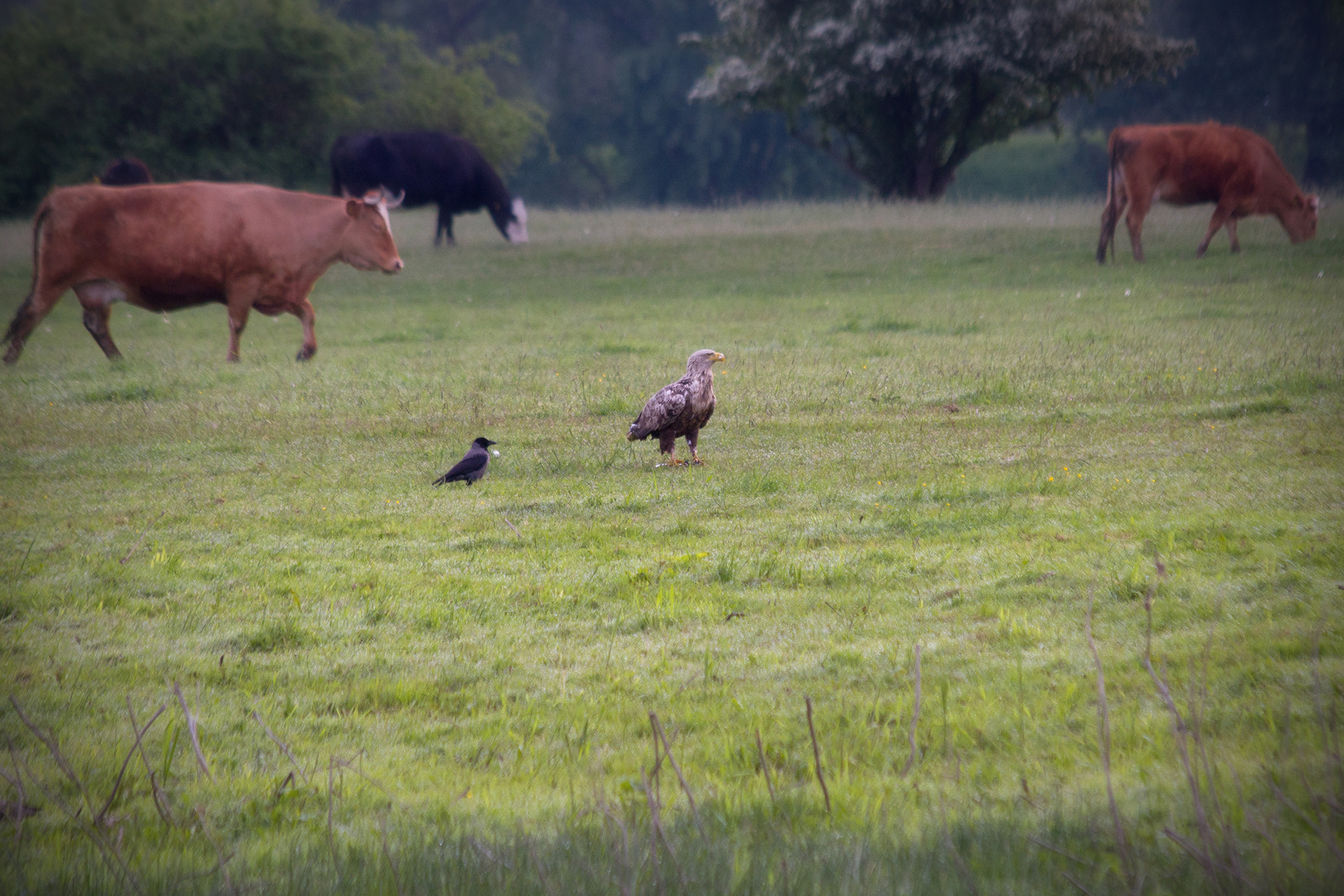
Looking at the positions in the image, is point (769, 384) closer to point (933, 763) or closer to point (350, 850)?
point (933, 763)

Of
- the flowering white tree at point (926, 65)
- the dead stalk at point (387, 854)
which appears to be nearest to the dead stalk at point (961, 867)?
the dead stalk at point (387, 854)

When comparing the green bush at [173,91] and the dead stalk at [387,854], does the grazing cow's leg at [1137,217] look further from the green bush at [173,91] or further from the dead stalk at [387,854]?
the green bush at [173,91]

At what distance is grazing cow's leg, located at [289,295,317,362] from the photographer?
14.7m

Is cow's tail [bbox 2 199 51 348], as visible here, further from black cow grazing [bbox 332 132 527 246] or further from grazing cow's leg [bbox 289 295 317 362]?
black cow grazing [bbox 332 132 527 246]

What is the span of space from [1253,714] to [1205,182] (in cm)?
1992

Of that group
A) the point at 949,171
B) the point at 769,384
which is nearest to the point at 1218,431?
the point at 769,384

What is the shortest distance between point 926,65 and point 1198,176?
9.99 metres

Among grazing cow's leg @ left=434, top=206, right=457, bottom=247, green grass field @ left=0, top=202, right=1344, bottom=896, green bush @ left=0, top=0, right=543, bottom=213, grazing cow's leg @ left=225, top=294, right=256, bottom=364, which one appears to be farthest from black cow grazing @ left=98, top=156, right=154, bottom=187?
green grass field @ left=0, top=202, right=1344, bottom=896

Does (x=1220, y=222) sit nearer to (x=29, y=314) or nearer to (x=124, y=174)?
(x=29, y=314)

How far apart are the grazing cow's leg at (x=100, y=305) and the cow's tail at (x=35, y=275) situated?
495 mm

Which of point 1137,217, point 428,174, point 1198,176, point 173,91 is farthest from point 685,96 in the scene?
point 1198,176

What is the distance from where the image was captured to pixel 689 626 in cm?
521

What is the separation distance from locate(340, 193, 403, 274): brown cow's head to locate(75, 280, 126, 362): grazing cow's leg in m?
2.87

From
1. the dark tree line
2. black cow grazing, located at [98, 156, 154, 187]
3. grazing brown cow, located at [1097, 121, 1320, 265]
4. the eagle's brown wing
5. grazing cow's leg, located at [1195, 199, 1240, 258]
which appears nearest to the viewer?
the eagle's brown wing
